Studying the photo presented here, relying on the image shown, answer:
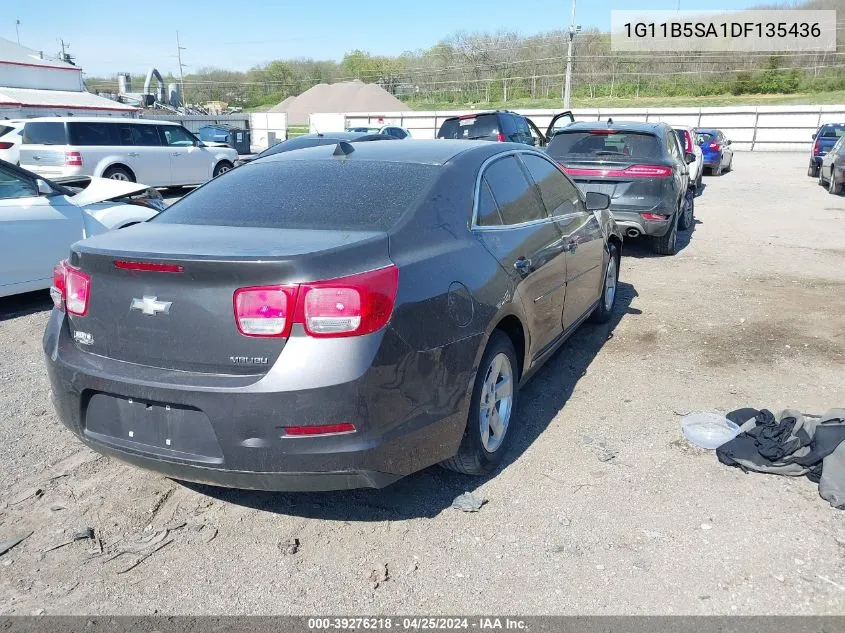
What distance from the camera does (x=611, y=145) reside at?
9.11 metres

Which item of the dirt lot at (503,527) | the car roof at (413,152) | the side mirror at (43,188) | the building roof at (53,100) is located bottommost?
the dirt lot at (503,527)

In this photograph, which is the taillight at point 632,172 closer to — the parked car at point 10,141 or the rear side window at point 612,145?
the rear side window at point 612,145

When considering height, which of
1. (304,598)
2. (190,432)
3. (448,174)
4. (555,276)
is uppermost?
(448,174)

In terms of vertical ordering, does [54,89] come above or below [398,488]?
above

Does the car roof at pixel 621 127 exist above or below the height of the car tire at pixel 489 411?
above

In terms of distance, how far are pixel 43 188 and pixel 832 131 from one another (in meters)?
22.9

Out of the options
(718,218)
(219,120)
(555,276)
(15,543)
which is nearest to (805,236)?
(718,218)

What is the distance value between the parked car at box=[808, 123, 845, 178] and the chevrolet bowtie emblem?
2217cm

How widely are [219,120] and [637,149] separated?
38.9 metres

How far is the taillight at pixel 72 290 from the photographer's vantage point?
3055mm

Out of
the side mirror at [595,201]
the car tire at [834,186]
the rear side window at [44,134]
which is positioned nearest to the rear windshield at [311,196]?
the side mirror at [595,201]

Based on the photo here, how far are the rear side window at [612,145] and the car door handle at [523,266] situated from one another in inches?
224

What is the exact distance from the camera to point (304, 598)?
2758mm

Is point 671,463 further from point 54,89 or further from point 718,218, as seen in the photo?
point 54,89
